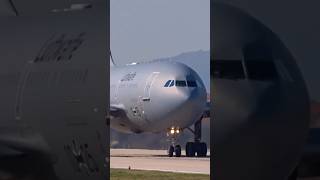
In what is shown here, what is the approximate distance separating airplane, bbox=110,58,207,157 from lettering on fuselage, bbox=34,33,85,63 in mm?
15981

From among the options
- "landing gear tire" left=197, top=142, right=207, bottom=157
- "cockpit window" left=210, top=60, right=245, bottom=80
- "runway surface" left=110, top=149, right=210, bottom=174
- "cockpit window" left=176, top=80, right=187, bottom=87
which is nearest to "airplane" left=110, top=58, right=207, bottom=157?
"cockpit window" left=176, top=80, right=187, bottom=87

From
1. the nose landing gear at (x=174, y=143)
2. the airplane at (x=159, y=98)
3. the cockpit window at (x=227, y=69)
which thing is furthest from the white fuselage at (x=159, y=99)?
the cockpit window at (x=227, y=69)

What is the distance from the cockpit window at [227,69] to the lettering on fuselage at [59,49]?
0.99 metres

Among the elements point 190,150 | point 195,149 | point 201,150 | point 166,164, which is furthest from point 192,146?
point 166,164

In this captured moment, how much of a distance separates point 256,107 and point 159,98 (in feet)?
58.1

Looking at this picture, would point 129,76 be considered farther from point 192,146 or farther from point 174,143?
point 192,146

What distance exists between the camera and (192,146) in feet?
79.2

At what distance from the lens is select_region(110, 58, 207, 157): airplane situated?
21516 mm

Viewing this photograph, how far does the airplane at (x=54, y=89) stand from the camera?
4.93 m

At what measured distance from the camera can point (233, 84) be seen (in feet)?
14.7

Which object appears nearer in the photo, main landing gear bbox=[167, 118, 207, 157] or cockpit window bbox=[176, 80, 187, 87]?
cockpit window bbox=[176, 80, 187, 87]

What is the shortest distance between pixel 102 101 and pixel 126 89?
16.2 m

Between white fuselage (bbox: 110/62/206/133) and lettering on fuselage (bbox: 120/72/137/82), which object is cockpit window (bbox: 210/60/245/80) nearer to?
lettering on fuselage (bbox: 120/72/137/82)

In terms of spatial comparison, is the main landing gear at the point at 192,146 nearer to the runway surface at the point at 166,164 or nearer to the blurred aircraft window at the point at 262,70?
the runway surface at the point at 166,164
